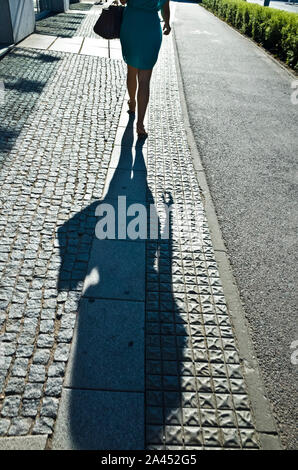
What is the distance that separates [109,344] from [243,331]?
1.04 meters

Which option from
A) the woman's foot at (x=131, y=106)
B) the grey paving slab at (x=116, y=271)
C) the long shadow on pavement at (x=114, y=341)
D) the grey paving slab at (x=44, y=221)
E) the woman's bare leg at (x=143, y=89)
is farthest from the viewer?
the woman's foot at (x=131, y=106)

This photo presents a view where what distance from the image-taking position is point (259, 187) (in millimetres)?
4723

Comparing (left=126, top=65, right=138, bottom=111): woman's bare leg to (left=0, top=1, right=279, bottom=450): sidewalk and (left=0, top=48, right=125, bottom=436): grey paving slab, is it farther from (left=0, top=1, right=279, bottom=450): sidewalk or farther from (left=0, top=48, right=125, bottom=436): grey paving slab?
(left=0, top=1, right=279, bottom=450): sidewalk

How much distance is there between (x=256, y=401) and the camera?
2301mm

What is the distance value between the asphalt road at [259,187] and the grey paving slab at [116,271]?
921 mm

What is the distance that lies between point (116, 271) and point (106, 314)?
1.60 ft

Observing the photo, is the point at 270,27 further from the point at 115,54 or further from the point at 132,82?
the point at 132,82

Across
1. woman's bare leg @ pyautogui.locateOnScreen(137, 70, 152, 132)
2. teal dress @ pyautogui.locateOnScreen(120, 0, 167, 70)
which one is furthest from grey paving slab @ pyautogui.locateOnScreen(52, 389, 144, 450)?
teal dress @ pyautogui.locateOnScreen(120, 0, 167, 70)

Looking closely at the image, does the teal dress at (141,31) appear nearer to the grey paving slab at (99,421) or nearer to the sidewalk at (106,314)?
the sidewalk at (106,314)

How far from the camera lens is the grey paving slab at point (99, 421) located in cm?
198


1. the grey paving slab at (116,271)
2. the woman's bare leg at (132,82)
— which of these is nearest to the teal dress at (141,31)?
the woman's bare leg at (132,82)

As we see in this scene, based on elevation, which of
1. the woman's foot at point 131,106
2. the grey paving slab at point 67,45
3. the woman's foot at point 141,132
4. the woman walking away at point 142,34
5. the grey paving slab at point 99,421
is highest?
the woman walking away at point 142,34

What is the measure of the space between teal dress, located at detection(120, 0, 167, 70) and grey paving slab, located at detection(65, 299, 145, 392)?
341cm

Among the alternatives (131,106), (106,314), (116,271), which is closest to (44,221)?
(116,271)
